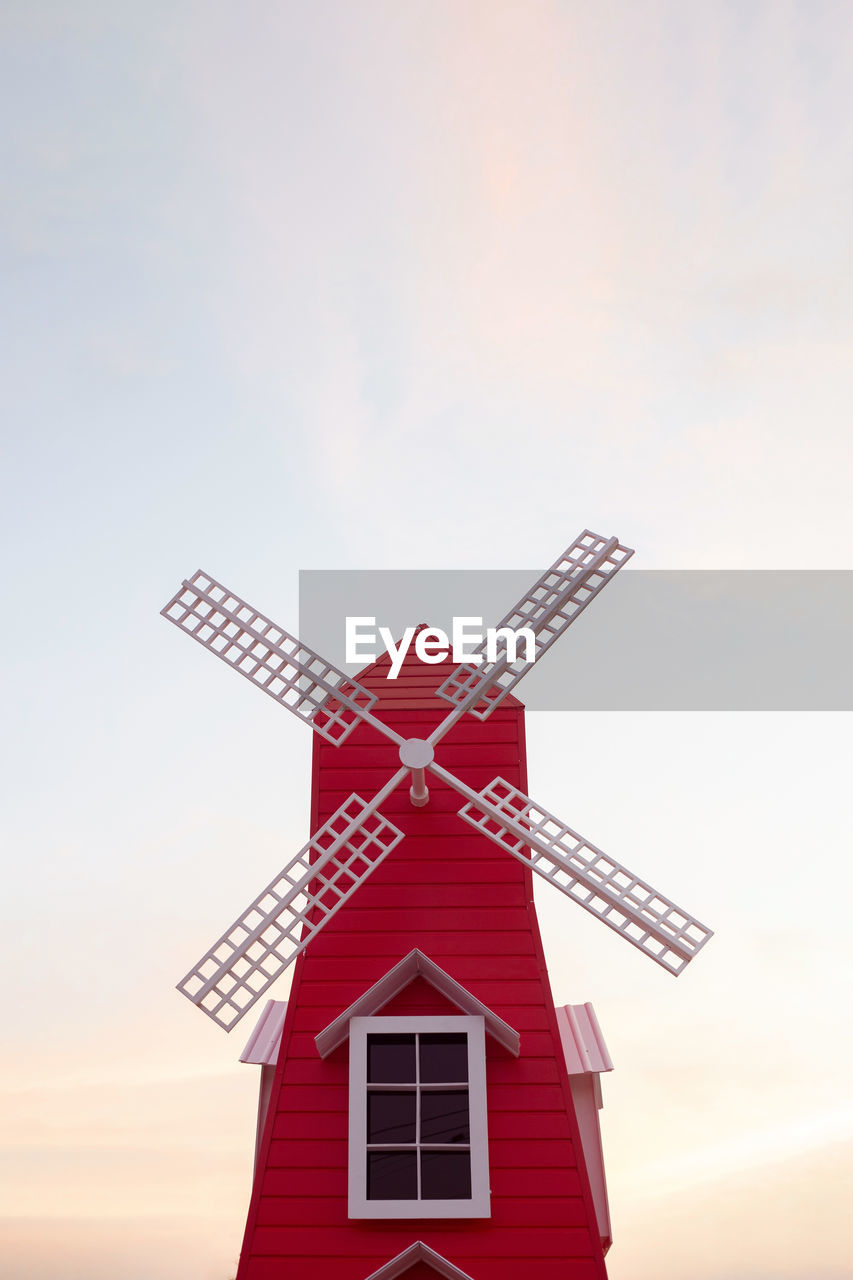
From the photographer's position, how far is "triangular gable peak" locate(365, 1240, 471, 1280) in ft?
26.9

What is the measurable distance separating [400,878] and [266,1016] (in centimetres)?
203

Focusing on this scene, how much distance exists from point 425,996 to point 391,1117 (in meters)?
0.97

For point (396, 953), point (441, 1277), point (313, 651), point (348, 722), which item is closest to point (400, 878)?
point (396, 953)

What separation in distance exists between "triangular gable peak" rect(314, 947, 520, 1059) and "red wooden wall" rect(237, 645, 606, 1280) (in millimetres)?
96

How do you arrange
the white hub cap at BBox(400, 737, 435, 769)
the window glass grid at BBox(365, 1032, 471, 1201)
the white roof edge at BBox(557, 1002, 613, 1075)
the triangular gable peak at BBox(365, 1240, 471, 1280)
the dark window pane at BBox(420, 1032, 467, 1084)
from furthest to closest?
the white roof edge at BBox(557, 1002, 613, 1075)
the white hub cap at BBox(400, 737, 435, 769)
the dark window pane at BBox(420, 1032, 467, 1084)
the window glass grid at BBox(365, 1032, 471, 1201)
the triangular gable peak at BBox(365, 1240, 471, 1280)

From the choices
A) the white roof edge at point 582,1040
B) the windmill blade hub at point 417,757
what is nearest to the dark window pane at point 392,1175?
the white roof edge at point 582,1040

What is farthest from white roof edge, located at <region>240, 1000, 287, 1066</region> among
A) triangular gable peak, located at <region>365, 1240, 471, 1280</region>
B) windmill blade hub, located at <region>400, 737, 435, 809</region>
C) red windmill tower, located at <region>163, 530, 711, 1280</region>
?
windmill blade hub, located at <region>400, 737, 435, 809</region>

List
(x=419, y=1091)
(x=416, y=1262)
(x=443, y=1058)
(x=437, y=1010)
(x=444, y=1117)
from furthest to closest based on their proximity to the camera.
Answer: (x=437, y=1010)
(x=443, y=1058)
(x=419, y=1091)
(x=444, y=1117)
(x=416, y=1262)

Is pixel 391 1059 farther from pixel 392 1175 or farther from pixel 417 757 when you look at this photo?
pixel 417 757

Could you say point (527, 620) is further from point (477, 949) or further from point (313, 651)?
point (477, 949)

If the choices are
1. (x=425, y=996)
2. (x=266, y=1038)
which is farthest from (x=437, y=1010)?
(x=266, y=1038)

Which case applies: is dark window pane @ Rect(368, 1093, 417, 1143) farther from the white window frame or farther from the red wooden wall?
the red wooden wall

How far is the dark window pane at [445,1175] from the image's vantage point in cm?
851

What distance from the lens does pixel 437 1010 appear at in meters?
9.20
